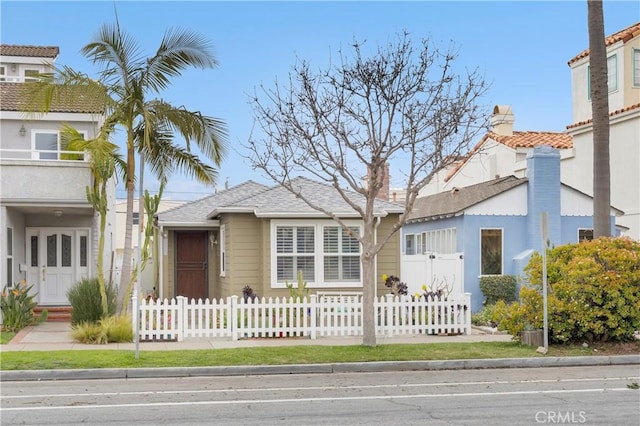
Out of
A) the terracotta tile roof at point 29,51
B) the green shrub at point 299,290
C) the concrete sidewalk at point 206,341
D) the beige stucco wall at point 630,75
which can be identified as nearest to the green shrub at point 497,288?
the concrete sidewalk at point 206,341

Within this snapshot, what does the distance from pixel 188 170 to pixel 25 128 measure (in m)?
5.36

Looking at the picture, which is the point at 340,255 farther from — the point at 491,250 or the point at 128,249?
the point at 128,249

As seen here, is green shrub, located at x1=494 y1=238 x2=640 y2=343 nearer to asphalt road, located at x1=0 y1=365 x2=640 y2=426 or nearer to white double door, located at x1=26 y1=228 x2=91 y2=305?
asphalt road, located at x1=0 y1=365 x2=640 y2=426

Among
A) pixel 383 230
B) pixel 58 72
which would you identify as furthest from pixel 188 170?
pixel 383 230

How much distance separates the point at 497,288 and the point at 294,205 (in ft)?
20.3

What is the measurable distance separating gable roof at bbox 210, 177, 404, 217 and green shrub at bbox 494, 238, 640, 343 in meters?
6.97

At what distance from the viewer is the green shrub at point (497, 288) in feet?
73.0

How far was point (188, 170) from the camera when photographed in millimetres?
20359

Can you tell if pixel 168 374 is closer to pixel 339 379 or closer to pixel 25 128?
pixel 339 379

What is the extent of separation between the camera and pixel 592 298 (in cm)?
1525

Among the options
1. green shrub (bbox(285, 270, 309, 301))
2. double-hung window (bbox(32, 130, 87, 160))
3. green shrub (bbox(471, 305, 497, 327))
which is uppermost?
double-hung window (bbox(32, 130, 87, 160))

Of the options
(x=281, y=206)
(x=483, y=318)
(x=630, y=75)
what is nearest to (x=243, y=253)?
(x=281, y=206)

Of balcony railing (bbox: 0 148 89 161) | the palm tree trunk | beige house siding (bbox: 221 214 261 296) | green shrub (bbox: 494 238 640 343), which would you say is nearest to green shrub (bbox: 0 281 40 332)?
the palm tree trunk

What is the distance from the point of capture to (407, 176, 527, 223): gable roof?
2320 cm
